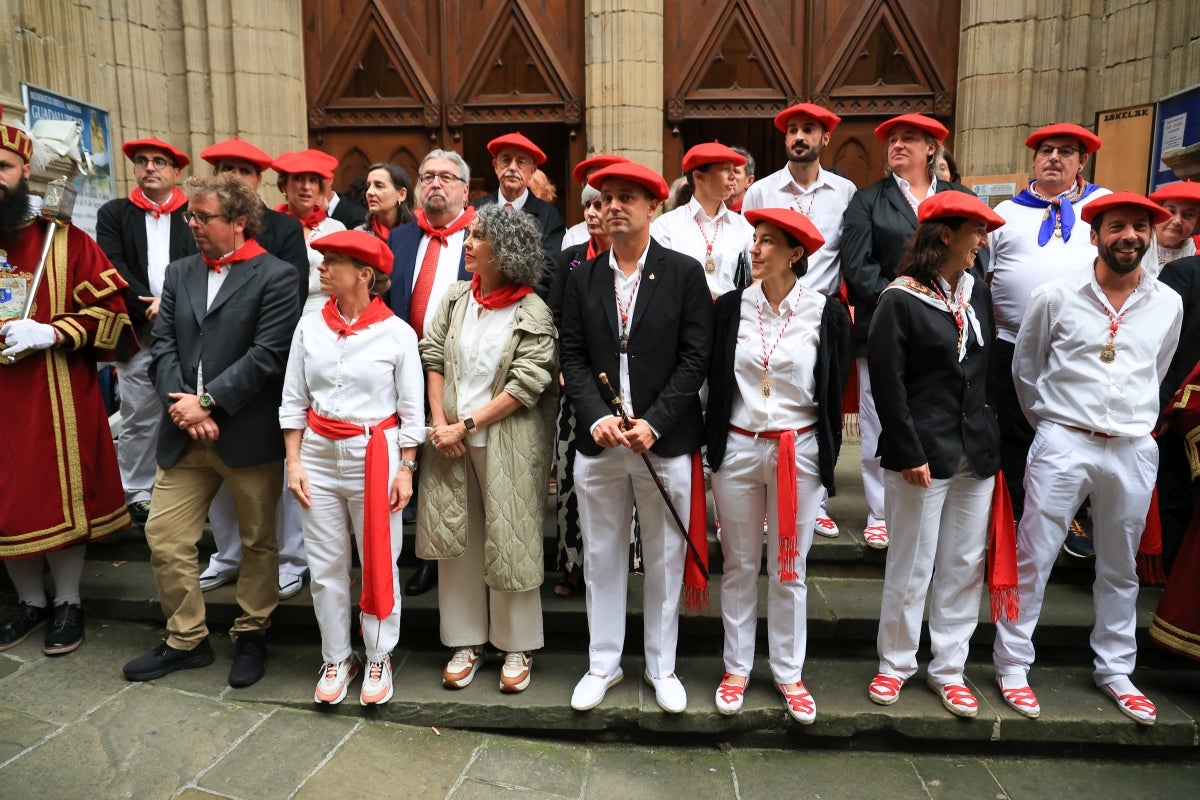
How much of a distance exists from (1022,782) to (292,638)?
3332mm

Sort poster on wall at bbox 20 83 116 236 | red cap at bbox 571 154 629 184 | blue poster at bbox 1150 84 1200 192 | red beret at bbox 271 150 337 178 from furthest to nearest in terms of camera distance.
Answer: poster on wall at bbox 20 83 116 236 → blue poster at bbox 1150 84 1200 192 → red beret at bbox 271 150 337 178 → red cap at bbox 571 154 629 184

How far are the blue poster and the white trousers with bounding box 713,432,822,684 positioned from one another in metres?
3.56

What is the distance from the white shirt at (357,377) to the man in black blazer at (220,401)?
22 centimetres

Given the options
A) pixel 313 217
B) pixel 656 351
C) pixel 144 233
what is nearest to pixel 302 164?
pixel 313 217

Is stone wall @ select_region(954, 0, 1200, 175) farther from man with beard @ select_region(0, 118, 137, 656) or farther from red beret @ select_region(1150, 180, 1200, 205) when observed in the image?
man with beard @ select_region(0, 118, 137, 656)

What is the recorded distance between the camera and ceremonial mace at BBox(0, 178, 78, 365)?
150 inches

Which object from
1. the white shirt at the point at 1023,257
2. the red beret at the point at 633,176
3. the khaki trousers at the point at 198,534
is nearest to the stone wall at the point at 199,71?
the khaki trousers at the point at 198,534

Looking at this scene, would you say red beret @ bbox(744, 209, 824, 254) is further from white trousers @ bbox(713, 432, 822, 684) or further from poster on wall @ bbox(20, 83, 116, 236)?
poster on wall @ bbox(20, 83, 116, 236)

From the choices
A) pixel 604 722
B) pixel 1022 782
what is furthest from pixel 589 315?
pixel 1022 782

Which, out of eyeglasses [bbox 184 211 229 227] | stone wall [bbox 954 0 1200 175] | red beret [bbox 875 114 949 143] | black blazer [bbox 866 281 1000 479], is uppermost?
stone wall [bbox 954 0 1200 175]


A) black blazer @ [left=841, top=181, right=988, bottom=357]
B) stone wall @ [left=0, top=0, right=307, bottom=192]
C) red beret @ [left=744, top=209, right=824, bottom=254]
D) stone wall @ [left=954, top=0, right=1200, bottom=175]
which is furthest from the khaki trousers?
stone wall @ [left=954, top=0, right=1200, bottom=175]

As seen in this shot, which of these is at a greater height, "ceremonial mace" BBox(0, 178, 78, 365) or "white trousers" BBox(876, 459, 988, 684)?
"ceremonial mace" BBox(0, 178, 78, 365)

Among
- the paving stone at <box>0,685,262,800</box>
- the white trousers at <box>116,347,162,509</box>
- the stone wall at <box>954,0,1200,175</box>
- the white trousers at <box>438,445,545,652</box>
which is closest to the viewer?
the paving stone at <box>0,685,262,800</box>

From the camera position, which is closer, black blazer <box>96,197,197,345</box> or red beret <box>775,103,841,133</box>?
red beret <box>775,103,841,133</box>
